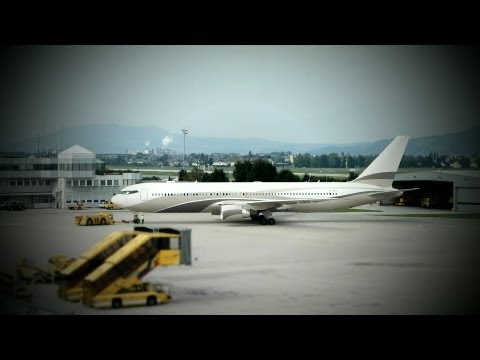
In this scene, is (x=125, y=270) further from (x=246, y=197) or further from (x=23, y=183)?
(x=23, y=183)

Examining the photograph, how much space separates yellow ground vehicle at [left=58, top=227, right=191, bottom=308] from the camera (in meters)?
15.5

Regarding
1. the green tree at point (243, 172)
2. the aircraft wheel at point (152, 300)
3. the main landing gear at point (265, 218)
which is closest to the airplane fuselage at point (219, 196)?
the main landing gear at point (265, 218)

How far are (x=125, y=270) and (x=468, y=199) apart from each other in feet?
143

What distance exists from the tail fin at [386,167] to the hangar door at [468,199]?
1356 cm

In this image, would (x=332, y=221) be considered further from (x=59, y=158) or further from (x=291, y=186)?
(x=59, y=158)

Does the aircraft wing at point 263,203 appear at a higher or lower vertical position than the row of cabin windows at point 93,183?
lower

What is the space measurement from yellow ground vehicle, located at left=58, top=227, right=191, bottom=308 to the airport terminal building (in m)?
39.8

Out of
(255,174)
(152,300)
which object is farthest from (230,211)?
(255,174)

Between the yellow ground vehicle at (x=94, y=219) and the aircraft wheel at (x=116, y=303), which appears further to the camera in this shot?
the yellow ground vehicle at (x=94, y=219)

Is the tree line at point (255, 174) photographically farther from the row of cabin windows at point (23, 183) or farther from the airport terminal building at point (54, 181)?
the row of cabin windows at point (23, 183)

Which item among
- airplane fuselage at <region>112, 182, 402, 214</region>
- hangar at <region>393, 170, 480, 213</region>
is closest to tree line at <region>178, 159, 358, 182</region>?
hangar at <region>393, 170, 480, 213</region>

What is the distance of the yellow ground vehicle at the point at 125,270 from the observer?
15.5 meters

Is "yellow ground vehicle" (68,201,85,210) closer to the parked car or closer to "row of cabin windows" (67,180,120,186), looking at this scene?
"row of cabin windows" (67,180,120,186)
